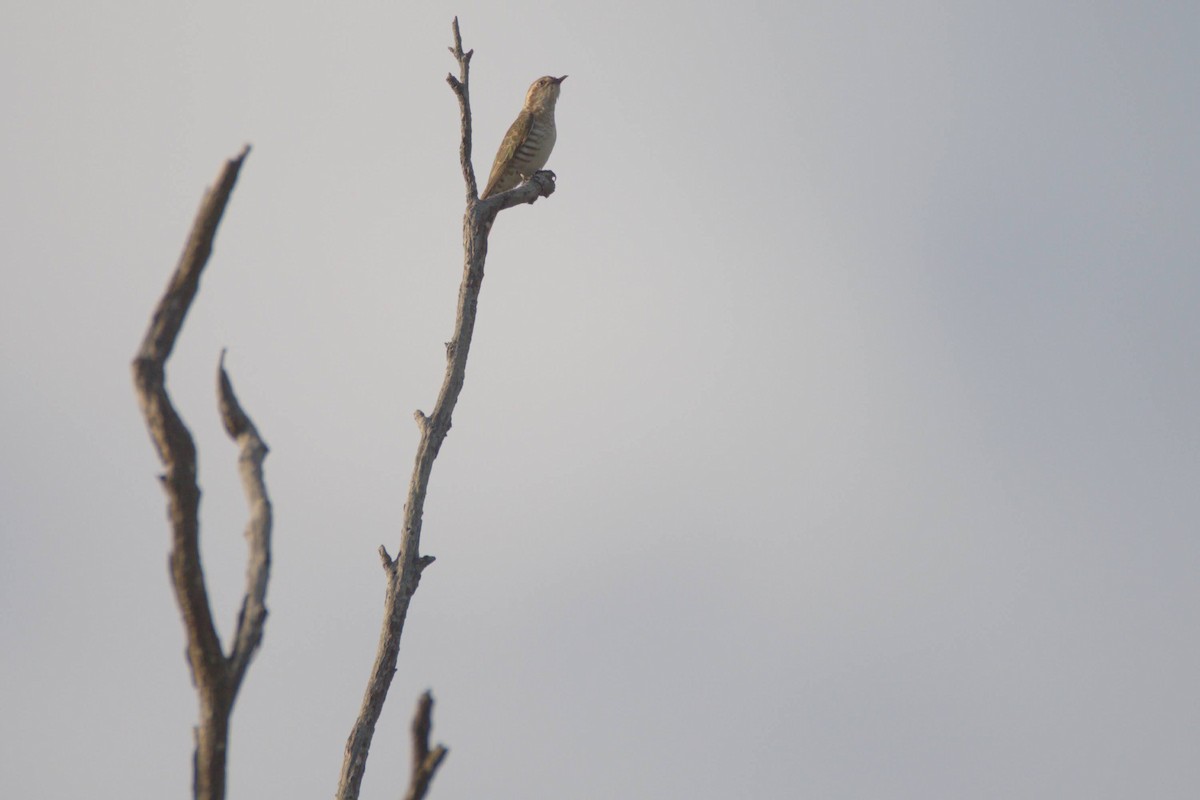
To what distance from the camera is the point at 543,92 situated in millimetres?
16734

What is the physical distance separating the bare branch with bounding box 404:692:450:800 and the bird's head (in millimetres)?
14616

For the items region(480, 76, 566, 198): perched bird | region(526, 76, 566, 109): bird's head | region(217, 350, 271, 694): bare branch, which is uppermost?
region(526, 76, 566, 109): bird's head

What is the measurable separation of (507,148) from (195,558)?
13319 mm

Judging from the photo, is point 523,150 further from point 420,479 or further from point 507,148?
point 420,479

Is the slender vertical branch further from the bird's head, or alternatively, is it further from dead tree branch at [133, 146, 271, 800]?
the bird's head

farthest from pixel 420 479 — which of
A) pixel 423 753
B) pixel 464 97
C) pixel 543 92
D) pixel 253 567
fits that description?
A: pixel 543 92

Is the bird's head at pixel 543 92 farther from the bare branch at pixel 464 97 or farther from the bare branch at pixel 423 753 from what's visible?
the bare branch at pixel 423 753

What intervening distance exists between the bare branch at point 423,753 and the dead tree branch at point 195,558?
0.54 metres

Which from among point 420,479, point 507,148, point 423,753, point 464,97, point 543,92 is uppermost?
point 543,92

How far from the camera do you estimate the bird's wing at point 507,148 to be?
15359 millimetres

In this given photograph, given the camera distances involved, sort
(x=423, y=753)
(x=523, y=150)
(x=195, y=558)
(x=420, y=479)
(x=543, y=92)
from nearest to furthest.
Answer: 1. (x=423, y=753)
2. (x=195, y=558)
3. (x=420, y=479)
4. (x=523, y=150)
5. (x=543, y=92)

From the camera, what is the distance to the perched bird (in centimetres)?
1535

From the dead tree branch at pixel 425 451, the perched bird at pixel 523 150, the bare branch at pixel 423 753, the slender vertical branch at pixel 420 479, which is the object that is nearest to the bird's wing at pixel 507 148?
the perched bird at pixel 523 150

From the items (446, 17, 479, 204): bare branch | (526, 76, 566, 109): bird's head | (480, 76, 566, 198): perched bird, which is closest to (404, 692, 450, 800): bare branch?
(446, 17, 479, 204): bare branch
